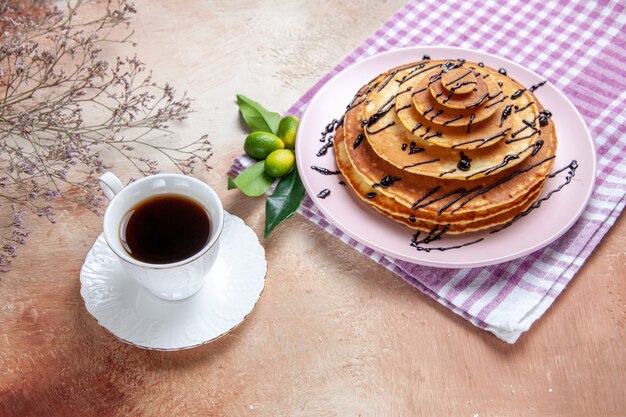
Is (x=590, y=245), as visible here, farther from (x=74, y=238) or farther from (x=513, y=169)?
(x=74, y=238)

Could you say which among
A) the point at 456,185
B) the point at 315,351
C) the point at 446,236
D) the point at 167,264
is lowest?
the point at 315,351

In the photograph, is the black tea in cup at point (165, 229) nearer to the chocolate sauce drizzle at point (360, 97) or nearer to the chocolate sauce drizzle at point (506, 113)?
the chocolate sauce drizzle at point (360, 97)

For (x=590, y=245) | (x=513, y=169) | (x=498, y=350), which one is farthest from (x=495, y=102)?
(x=498, y=350)

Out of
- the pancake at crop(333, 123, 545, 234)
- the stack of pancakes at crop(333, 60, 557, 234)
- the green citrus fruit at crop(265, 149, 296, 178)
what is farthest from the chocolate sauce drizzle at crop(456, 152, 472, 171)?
the green citrus fruit at crop(265, 149, 296, 178)

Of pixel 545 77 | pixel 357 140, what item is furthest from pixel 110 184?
pixel 545 77

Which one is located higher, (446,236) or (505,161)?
(505,161)

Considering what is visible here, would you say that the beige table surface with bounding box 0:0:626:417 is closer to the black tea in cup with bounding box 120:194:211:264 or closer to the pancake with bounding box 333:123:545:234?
the pancake with bounding box 333:123:545:234

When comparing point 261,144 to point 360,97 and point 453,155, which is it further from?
point 453,155
